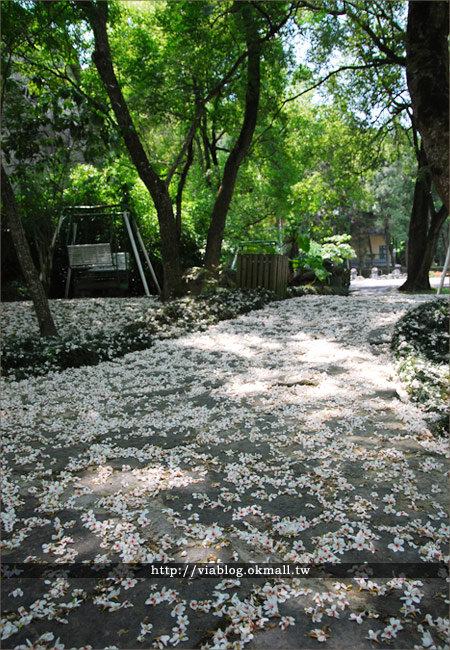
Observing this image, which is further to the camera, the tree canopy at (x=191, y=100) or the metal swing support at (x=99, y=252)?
the metal swing support at (x=99, y=252)

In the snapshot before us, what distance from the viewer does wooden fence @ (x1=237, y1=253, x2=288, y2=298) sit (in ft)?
32.0

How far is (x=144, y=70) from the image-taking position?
9789 mm

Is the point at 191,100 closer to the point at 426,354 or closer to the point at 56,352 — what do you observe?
the point at 56,352

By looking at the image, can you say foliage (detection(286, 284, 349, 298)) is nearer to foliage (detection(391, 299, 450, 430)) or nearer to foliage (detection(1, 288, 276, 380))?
foliage (detection(1, 288, 276, 380))

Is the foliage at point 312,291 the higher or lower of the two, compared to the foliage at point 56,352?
higher

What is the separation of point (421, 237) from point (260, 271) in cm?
527

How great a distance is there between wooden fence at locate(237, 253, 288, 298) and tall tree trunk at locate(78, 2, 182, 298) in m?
1.53

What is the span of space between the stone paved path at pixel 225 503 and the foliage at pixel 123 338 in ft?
1.83

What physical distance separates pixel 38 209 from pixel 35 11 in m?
5.16

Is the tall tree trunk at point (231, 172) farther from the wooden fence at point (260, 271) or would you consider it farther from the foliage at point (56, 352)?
the foliage at point (56, 352)

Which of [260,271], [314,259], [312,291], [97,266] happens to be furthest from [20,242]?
[314,259]

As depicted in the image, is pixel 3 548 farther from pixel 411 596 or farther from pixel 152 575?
pixel 411 596

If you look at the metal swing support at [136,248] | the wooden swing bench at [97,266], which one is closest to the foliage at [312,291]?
A: the metal swing support at [136,248]

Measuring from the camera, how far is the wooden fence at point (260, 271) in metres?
9.77
